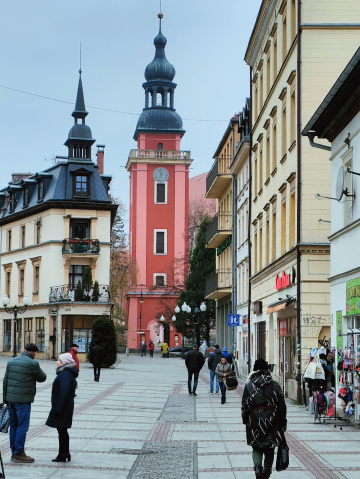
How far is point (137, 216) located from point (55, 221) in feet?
99.4

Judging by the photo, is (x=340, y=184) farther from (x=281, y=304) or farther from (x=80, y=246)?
(x=80, y=246)

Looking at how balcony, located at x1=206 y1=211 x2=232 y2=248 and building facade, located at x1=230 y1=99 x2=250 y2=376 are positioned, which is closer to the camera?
building facade, located at x1=230 y1=99 x2=250 y2=376

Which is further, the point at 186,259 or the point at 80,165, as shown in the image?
the point at 186,259

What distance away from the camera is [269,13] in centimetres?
3472

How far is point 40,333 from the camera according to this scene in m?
64.8

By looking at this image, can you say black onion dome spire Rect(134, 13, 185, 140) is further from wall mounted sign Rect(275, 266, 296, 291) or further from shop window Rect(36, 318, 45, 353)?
wall mounted sign Rect(275, 266, 296, 291)

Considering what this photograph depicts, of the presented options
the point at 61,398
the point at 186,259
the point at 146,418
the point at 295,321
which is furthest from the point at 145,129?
the point at 61,398

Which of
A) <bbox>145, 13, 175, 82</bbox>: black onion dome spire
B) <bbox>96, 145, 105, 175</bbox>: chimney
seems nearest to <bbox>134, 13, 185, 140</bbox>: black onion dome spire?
<bbox>145, 13, 175, 82</bbox>: black onion dome spire

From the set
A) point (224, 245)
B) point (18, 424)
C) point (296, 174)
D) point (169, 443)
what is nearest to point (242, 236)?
point (224, 245)

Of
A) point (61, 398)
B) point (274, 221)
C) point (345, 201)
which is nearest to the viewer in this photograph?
point (61, 398)

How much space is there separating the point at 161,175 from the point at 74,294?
3477cm

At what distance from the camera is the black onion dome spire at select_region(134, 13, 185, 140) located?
98875mm

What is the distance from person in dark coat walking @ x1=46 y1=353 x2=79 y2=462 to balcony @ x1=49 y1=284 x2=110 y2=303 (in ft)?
156

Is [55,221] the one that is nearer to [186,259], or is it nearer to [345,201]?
[186,259]
